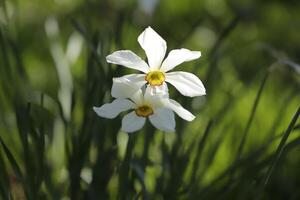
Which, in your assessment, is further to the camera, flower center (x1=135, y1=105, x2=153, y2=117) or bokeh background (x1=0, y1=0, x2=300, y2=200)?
bokeh background (x1=0, y1=0, x2=300, y2=200)

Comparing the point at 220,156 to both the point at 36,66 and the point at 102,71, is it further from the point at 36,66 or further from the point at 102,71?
the point at 36,66

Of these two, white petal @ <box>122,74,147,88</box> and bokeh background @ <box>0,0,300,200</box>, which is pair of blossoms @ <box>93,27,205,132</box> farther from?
bokeh background @ <box>0,0,300,200</box>

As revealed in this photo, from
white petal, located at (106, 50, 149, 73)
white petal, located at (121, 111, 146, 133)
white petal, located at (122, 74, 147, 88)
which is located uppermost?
white petal, located at (106, 50, 149, 73)

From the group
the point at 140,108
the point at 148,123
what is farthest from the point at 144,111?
the point at 148,123

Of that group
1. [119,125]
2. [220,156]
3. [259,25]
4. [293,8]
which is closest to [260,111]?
[220,156]

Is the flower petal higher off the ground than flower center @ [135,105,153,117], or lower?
higher

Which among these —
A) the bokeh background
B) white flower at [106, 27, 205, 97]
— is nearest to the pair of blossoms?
white flower at [106, 27, 205, 97]

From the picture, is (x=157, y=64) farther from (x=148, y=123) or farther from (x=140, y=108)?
(x=148, y=123)
